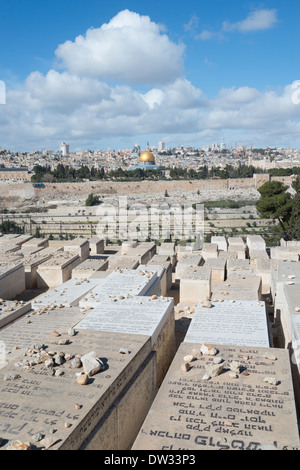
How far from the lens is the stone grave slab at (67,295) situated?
5.88m

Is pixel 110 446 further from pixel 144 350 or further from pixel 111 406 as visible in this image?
pixel 144 350

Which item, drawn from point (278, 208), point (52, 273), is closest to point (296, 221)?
point (278, 208)

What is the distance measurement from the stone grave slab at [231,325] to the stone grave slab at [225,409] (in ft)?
1.48

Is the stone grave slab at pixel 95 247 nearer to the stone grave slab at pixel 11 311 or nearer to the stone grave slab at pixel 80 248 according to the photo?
the stone grave slab at pixel 80 248

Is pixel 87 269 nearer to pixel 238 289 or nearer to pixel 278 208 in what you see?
pixel 238 289

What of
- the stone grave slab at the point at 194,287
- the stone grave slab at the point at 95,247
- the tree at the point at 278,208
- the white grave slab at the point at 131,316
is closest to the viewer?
the white grave slab at the point at 131,316

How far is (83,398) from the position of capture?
2.93m

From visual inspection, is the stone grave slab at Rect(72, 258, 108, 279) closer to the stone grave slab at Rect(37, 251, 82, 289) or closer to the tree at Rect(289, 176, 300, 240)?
the stone grave slab at Rect(37, 251, 82, 289)

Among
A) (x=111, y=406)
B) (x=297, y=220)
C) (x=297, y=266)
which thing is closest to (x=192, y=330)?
(x=111, y=406)

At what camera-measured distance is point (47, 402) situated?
2.88m

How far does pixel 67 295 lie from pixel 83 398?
359 centimetres

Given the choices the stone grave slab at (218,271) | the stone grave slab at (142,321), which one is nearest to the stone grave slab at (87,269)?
the stone grave slab at (218,271)

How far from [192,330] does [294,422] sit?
5.80ft

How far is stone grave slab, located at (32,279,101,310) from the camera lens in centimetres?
588
